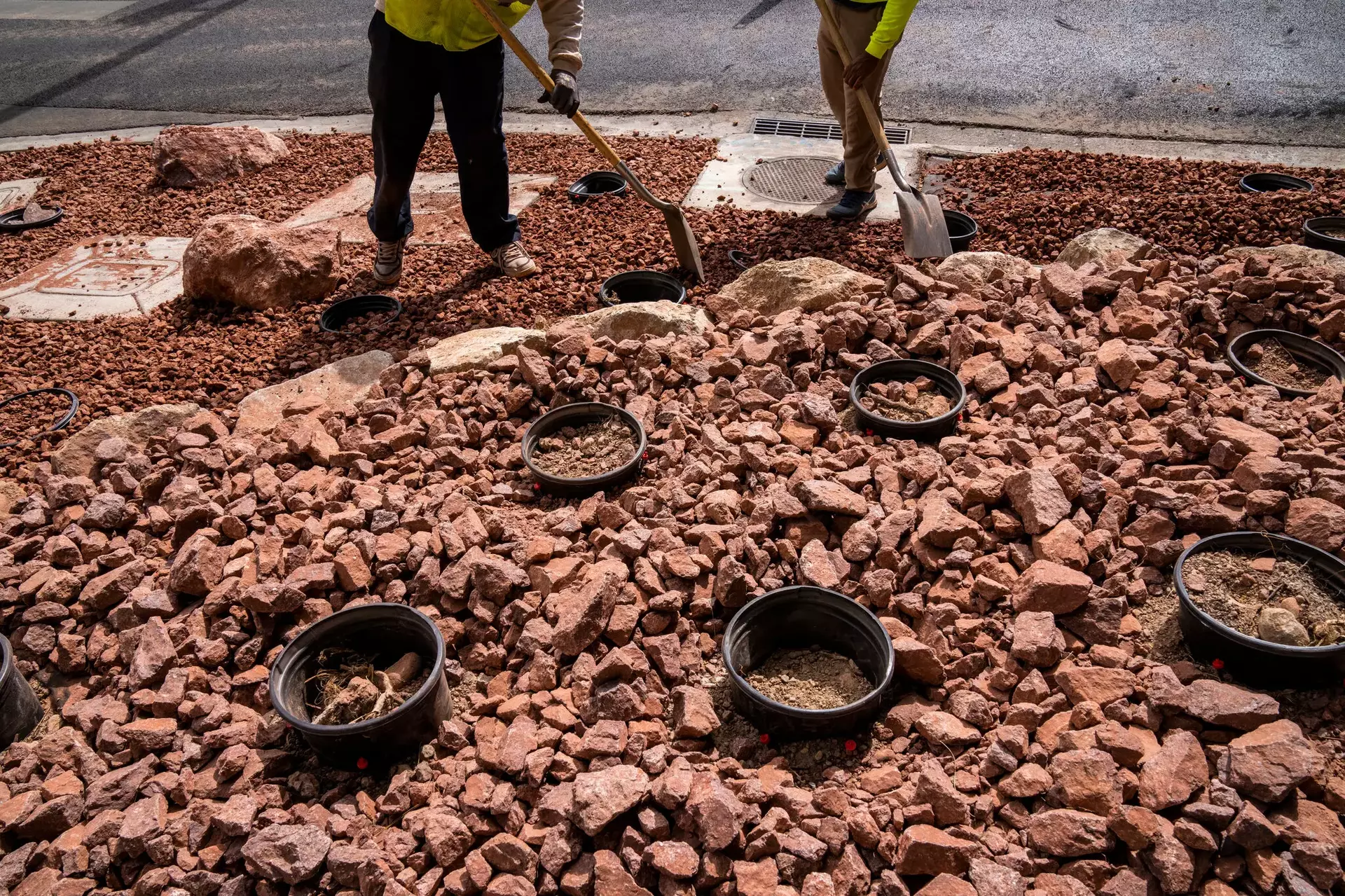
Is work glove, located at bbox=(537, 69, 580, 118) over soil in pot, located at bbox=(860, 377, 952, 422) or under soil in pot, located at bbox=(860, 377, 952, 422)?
over

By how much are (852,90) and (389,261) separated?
268 centimetres

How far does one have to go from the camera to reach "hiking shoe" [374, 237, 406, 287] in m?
4.76

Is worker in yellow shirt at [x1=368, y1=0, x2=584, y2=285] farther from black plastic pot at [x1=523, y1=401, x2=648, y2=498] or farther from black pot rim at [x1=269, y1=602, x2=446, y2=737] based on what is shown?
black pot rim at [x1=269, y1=602, x2=446, y2=737]

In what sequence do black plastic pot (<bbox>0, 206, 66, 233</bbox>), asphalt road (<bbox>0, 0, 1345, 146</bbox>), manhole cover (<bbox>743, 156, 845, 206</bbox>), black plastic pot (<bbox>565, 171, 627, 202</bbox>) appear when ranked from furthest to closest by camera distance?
1. asphalt road (<bbox>0, 0, 1345, 146</bbox>)
2. black plastic pot (<bbox>0, 206, 66, 233</bbox>)
3. black plastic pot (<bbox>565, 171, 627, 202</bbox>)
4. manhole cover (<bbox>743, 156, 845, 206</bbox>)

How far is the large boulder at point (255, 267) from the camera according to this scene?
466 centimetres

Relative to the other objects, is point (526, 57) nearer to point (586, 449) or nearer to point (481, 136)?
point (481, 136)

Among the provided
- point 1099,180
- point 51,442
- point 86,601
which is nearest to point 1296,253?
point 1099,180

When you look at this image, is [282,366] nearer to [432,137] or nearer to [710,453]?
[710,453]

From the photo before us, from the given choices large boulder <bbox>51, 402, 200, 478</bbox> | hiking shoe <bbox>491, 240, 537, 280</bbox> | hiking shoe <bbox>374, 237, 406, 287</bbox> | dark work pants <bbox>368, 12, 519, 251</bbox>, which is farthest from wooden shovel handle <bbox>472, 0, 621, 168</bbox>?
large boulder <bbox>51, 402, 200, 478</bbox>

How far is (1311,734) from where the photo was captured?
216 cm

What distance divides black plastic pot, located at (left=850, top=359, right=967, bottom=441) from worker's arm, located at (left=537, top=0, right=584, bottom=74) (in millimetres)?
2089

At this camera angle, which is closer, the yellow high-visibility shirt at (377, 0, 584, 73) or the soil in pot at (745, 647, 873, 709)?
the soil in pot at (745, 647, 873, 709)

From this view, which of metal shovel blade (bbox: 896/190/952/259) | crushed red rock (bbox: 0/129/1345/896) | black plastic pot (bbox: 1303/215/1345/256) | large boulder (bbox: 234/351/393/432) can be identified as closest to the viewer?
crushed red rock (bbox: 0/129/1345/896)

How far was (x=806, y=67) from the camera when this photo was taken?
775cm
